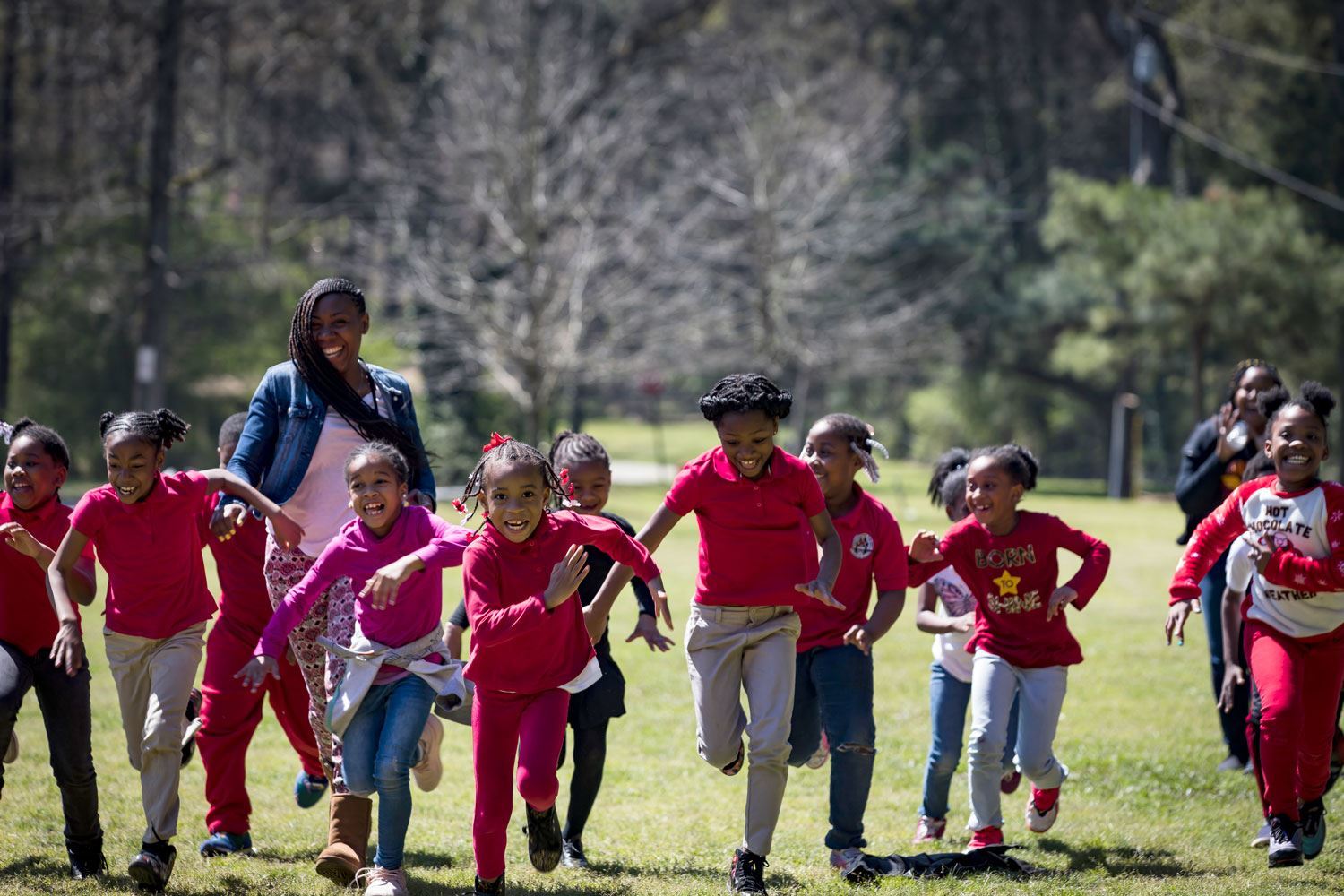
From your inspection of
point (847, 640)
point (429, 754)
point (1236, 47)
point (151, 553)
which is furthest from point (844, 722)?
point (1236, 47)

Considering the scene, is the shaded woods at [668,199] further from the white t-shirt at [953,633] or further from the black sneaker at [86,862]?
the white t-shirt at [953,633]

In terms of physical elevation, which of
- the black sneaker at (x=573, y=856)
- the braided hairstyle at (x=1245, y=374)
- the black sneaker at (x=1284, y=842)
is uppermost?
the braided hairstyle at (x=1245, y=374)

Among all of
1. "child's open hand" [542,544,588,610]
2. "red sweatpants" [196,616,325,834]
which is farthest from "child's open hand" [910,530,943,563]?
"red sweatpants" [196,616,325,834]

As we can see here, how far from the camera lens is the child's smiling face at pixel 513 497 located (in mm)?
5230

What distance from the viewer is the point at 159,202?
27.6 metres

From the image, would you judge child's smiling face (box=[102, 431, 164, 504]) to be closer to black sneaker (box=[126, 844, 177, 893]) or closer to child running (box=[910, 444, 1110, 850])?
black sneaker (box=[126, 844, 177, 893])

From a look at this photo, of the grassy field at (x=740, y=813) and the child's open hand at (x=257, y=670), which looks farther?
the grassy field at (x=740, y=813)


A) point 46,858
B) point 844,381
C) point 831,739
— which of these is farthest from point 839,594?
point 844,381

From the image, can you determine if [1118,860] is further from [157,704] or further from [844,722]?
[157,704]

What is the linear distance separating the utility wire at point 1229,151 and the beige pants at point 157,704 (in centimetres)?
3048

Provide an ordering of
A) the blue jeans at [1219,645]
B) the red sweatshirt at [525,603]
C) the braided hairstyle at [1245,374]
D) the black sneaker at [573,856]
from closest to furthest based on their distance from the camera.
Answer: the red sweatshirt at [525,603], the black sneaker at [573,856], the braided hairstyle at [1245,374], the blue jeans at [1219,645]

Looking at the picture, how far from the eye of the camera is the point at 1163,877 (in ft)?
19.9

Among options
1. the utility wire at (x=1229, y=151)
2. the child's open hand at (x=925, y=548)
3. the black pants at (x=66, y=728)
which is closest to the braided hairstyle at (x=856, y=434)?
the child's open hand at (x=925, y=548)

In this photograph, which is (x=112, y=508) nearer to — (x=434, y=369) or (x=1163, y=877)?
(x=1163, y=877)
